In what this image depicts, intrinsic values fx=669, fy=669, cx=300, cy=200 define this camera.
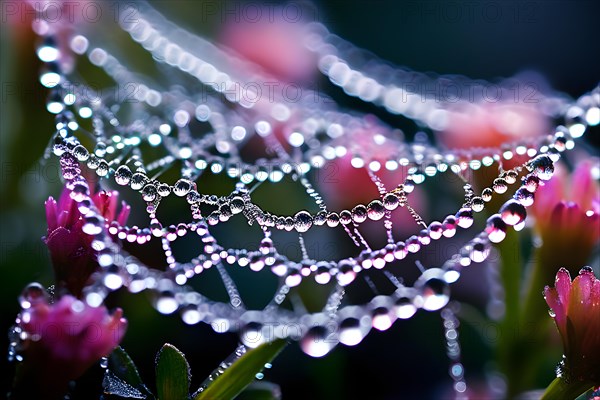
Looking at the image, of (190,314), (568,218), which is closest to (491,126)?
(568,218)

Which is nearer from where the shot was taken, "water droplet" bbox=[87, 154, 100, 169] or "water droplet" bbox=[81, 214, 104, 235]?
"water droplet" bbox=[81, 214, 104, 235]

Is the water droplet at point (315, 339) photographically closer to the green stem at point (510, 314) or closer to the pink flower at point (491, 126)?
the green stem at point (510, 314)

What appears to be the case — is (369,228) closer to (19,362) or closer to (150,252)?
(150,252)

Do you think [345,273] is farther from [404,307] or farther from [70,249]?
[70,249]

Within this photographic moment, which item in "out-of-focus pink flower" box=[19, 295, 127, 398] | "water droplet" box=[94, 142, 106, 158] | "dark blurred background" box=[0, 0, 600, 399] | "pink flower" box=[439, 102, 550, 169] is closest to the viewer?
"out-of-focus pink flower" box=[19, 295, 127, 398]

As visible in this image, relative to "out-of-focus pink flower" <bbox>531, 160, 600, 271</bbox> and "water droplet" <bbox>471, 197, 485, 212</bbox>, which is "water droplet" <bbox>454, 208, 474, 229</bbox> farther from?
"out-of-focus pink flower" <bbox>531, 160, 600, 271</bbox>

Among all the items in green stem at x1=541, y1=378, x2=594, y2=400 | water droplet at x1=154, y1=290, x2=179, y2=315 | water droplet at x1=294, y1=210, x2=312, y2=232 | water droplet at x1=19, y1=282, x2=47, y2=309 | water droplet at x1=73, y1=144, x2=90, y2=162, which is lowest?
green stem at x1=541, y1=378, x2=594, y2=400

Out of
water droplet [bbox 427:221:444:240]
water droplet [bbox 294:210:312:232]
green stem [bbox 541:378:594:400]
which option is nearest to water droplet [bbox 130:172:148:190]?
water droplet [bbox 294:210:312:232]

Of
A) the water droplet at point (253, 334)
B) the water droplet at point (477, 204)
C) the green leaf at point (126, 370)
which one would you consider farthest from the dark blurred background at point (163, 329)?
the water droplet at point (477, 204)

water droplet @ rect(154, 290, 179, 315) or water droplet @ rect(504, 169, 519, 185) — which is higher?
water droplet @ rect(504, 169, 519, 185)
